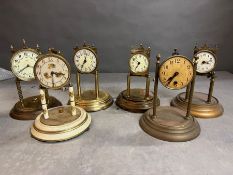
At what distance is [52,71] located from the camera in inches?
52.3

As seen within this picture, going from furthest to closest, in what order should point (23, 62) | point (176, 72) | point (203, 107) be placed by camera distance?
1. point (203, 107)
2. point (23, 62)
3. point (176, 72)

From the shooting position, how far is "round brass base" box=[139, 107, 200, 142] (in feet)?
4.33

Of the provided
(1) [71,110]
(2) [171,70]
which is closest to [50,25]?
(1) [71,110]

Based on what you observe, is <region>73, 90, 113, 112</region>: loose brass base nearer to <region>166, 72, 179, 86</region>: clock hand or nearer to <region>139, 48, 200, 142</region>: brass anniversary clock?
<region>139, 48, 200, 142</region>: brass anniversary clock

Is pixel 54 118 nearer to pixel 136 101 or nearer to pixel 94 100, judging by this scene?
pixel 94 100

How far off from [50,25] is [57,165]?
1675mm

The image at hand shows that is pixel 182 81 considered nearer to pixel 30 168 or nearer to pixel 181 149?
pixel 181 149

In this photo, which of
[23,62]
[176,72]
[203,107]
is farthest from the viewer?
[203,107]

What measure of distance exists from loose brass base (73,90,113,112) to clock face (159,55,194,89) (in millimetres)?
547

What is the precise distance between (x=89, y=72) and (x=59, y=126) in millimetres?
491

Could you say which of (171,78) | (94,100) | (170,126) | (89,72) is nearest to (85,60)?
(89,72)

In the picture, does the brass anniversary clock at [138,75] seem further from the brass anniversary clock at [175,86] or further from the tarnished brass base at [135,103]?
the brass anniversary clock at [175,86]

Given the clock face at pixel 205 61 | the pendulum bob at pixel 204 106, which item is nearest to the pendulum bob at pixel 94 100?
the pendulum bob at pixel 204 106

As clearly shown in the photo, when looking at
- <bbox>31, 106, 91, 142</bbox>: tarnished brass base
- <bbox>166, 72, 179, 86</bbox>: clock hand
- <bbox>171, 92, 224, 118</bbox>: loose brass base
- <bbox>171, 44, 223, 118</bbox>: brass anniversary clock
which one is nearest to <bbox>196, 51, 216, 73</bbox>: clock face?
<bbox>171, 44, 223, 118</bbox>: brass anniversary clock
